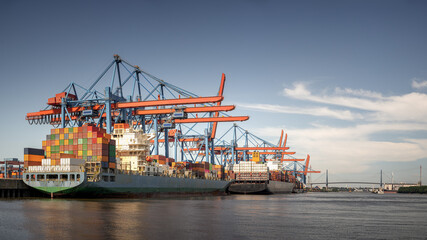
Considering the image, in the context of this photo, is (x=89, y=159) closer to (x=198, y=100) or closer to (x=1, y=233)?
(x=198, y=100)

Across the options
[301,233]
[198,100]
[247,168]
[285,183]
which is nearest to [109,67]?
[198,100]

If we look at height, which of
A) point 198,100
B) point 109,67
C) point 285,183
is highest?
point 109,67

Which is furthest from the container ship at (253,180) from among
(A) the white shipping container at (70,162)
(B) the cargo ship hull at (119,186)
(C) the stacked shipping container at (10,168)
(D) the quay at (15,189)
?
(D) the quay at (15,189)

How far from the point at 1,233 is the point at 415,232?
21.9 metres

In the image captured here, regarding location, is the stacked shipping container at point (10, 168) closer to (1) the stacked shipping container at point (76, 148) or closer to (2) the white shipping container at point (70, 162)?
(1) the stacked shipping container at point (76, 148)

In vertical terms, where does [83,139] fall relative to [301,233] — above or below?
above

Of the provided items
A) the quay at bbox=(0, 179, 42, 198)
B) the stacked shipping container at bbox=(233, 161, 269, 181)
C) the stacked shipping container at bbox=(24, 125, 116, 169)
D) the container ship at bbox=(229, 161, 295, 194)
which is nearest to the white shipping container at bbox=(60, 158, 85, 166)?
the stacked shipping container at bbox=(24, 125, 116, 169)

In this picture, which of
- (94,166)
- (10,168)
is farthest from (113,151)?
(10,168)

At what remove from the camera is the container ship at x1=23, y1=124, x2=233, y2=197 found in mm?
48656

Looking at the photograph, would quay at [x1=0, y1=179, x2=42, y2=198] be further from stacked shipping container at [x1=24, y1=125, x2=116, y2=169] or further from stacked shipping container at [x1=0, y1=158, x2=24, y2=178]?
stacked shipping container at [x1=0, y1=158, x2=24, y2=178]

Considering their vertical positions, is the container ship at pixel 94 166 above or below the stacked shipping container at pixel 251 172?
above

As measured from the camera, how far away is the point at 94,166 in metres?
50.7

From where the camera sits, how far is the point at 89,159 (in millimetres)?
51281

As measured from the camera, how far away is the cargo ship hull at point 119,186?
4824 cm
